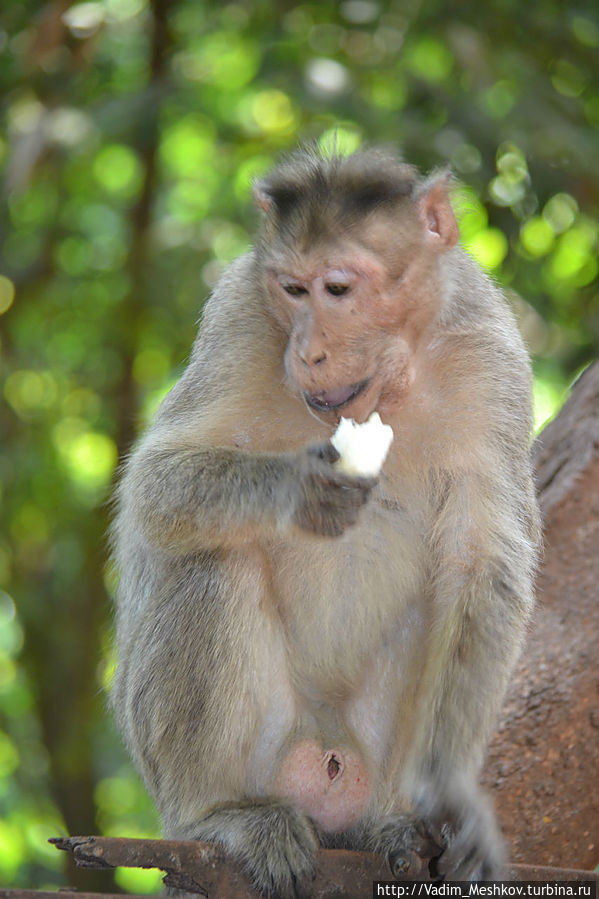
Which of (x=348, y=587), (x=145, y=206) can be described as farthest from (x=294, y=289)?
(x=145, y=206)

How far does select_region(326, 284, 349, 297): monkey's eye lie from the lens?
364 cm

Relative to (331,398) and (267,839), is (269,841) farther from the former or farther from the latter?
(331,398)

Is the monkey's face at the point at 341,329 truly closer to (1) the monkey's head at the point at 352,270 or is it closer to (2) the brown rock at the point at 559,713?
(1) the monkey's head at the point at 352,270

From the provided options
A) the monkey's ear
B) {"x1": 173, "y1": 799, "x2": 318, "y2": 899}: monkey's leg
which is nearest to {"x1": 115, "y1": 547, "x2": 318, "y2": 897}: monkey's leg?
{"x1": 173, "y1": 799, "x2": 318, "y2": 899}: monkey's leg

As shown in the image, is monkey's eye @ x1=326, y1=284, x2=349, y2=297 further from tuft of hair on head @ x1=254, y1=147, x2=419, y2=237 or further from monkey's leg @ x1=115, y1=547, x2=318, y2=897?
monkey's leg @ x1=115, y1=547, x2=318, y2=897

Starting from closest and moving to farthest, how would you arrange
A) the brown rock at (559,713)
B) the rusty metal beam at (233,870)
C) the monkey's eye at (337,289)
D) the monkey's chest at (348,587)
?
the rusty metal beam at (233,870) → the monkey's eye at (337,289) → the monkey's chest at (348,587) → the brown rock at (559,713)

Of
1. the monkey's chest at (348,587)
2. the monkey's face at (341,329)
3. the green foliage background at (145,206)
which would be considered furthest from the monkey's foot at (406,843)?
the green foliage background at (145,206)

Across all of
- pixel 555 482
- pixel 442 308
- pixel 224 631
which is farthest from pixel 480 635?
pixel 555 482

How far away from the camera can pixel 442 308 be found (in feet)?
12.8

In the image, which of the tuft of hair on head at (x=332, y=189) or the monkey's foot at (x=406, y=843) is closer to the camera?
the monkey's foot at (x=406, y=843)

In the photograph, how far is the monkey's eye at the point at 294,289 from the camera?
12.2 feet

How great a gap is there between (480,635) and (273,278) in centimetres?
131

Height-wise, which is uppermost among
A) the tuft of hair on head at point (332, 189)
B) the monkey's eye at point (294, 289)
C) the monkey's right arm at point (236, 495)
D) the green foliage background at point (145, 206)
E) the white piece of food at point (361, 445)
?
the tuft of hair on head at point (332, 189)

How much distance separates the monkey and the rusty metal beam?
76 millimetres
